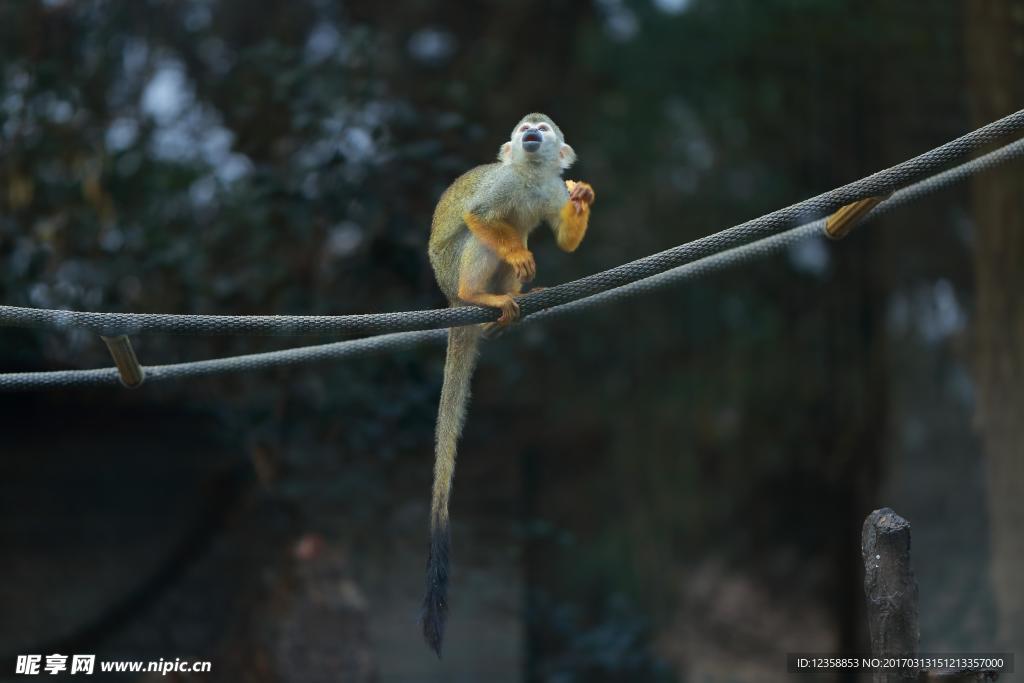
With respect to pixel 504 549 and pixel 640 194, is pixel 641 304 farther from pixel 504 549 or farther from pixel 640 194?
pixel 504 549

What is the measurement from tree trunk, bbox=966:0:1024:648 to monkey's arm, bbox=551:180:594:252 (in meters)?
2.49

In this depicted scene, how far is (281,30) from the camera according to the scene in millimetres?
5465

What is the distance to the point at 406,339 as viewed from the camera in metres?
2.93

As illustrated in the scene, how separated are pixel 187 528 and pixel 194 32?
8.71 ft

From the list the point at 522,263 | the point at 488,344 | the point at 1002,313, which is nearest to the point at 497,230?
the point at 522,263

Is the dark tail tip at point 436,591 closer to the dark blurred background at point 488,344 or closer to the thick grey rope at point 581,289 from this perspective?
the thick grey rope at point 581,289

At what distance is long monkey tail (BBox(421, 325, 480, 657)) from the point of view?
97.4 inches

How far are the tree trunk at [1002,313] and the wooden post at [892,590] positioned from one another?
2.68 meters

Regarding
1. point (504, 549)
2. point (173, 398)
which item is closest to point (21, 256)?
point (173, 398)

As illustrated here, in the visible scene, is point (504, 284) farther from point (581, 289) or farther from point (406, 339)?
point (581, 289)

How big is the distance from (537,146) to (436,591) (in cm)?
127

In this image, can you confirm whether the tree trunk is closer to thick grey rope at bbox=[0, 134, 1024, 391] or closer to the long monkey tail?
thick grey rope at bbox=[0, 134, 1024, 391]

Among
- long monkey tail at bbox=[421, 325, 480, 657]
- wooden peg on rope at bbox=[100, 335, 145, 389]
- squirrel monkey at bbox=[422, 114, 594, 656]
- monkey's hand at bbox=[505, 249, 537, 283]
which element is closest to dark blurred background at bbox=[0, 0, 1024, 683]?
squirrel monkey at bbox=[422, 114, 594, 656]

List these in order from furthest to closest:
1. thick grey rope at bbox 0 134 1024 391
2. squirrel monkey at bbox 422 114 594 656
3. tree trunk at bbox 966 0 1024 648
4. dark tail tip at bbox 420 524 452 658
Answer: tree trunk at bbox 966 0 1024 648 < squirrel monkey at bbox 422 114 594 656 < thick grey rope at bbox 0 134 1024 391 < dark tail tip at bbox 420 524 452 658
